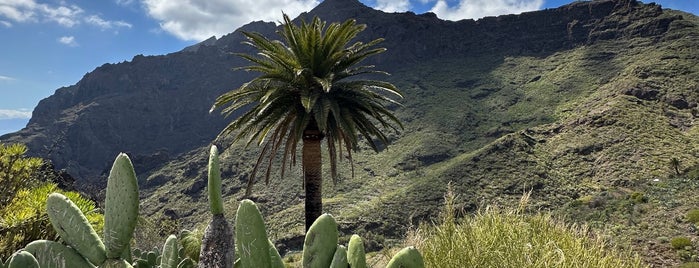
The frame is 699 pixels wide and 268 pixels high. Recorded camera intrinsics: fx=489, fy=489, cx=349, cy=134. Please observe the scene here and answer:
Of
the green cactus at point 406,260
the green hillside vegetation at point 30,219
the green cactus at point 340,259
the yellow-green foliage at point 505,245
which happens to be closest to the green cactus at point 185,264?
the green hillside vegetation at point 30,219

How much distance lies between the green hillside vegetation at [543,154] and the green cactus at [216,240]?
30114 mm

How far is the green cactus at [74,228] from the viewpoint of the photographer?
3.58 m

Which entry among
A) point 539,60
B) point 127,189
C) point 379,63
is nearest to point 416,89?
point 539,60

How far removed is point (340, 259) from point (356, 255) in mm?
201

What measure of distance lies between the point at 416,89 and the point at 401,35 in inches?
2063

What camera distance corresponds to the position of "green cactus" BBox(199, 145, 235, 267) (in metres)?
3.25

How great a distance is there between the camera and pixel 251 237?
11.6ft

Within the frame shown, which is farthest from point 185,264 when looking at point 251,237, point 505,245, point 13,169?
point 13,169

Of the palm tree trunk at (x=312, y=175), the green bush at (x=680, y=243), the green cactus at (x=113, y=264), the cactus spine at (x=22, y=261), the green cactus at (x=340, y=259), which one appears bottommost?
the green bush at (x=680, y=243)

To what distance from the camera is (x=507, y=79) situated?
122 metres

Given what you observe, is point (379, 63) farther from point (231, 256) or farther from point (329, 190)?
point (231, 256)

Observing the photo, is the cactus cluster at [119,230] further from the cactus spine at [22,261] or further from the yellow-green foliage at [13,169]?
the yellow-green foliage at [13,169]

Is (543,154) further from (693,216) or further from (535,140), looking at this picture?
(693,216)

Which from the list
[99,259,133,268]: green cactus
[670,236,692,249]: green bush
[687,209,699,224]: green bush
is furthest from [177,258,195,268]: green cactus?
[687,209,699,224]: green bush
